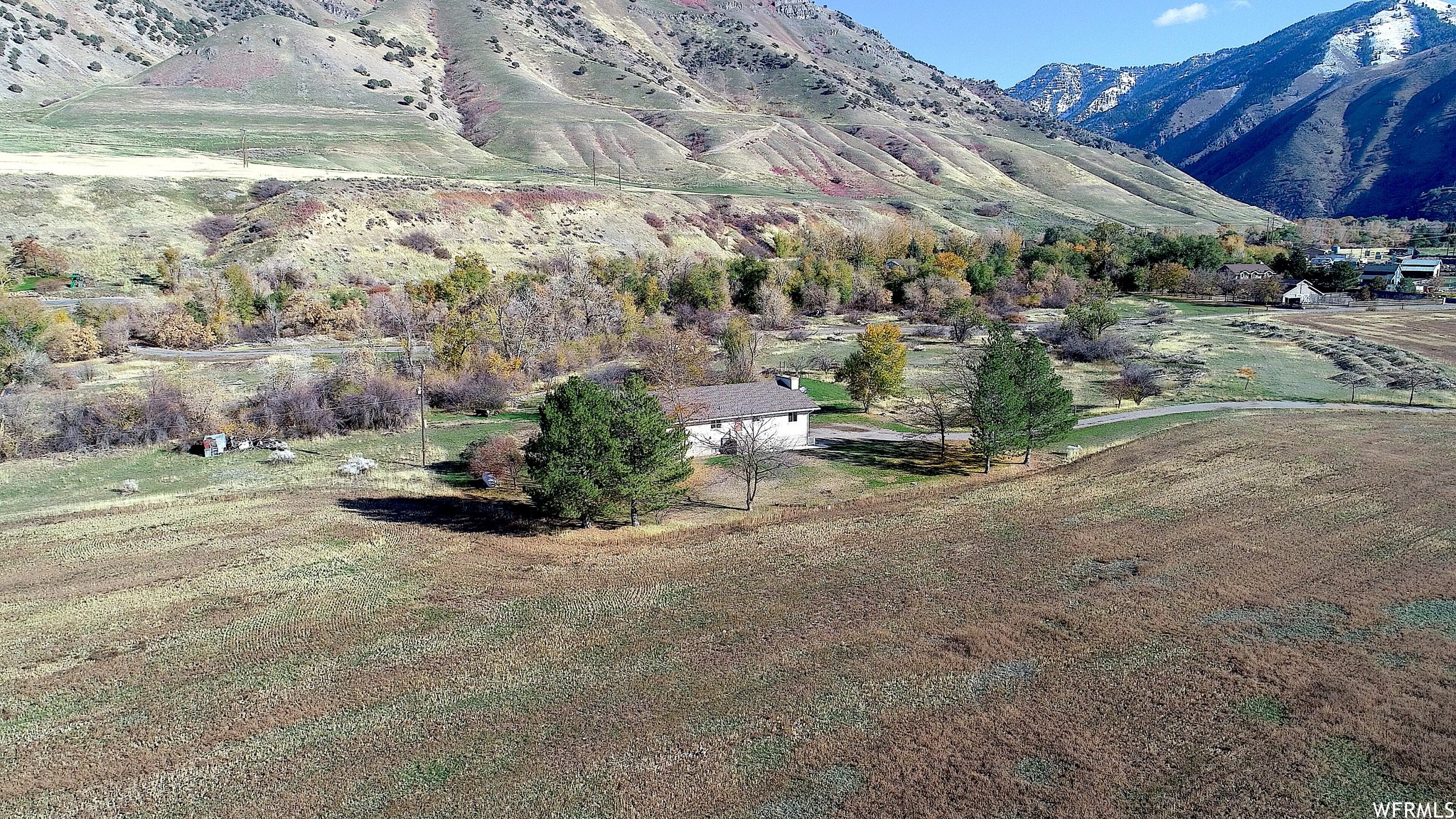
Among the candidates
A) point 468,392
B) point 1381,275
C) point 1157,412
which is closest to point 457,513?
point 468,392

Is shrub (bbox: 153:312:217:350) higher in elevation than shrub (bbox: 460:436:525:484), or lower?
higher

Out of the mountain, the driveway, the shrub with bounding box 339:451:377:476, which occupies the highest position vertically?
the mountain

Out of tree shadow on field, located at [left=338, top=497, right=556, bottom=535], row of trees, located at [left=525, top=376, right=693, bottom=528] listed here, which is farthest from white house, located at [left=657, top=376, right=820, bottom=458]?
tree shadow on field, located at [left=338, top=497, right=556, bottom=535]

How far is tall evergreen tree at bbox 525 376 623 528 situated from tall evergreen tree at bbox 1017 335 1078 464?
2241 centimetres

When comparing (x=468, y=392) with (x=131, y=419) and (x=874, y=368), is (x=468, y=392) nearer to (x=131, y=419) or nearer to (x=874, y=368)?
(x=131, y=419)

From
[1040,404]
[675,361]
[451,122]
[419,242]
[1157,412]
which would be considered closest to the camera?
[1040,404]

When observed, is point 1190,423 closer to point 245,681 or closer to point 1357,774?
point 1357,774

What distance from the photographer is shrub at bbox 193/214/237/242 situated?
85688 mm

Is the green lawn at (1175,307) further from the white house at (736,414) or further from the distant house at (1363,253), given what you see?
the white house at (736,414)

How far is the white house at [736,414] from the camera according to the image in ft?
146

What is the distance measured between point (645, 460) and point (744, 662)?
1396 centimetres

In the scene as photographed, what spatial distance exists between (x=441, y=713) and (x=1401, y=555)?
103 feet

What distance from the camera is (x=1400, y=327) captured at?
88188 mm

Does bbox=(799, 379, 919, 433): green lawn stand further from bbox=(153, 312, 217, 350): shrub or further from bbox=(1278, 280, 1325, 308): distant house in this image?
bbox=(1278, 280, 1325, 308): distant house
